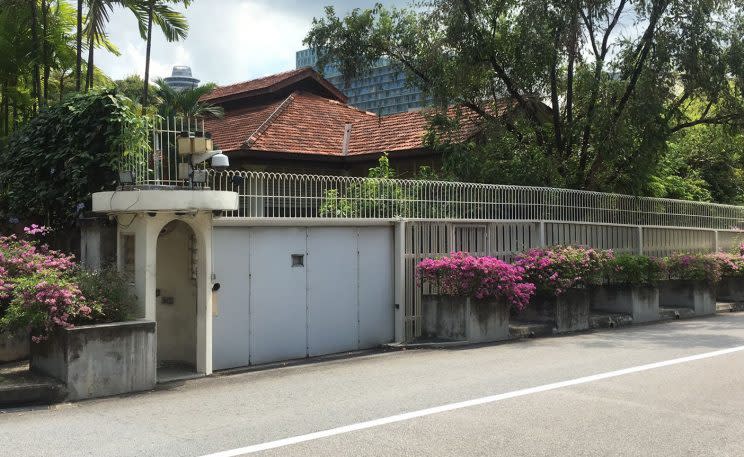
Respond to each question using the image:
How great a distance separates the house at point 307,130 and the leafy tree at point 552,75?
1.26 meters

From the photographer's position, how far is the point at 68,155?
33.3 feet

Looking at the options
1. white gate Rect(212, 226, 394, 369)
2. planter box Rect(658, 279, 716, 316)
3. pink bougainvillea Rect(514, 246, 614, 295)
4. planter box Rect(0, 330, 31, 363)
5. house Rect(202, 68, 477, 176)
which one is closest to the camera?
planter box Rect(0, 330, 31, 363)

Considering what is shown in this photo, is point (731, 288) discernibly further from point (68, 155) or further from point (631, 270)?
point (68, 155)

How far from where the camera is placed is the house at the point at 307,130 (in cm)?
1867

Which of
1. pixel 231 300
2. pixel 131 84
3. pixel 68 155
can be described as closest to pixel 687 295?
pixel 231 300

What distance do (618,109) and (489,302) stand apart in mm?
7383

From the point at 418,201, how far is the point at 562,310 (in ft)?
12.0

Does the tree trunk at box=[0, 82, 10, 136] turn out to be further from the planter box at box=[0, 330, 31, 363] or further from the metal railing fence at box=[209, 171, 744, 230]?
the planter box at box=[0, 330, 31, 363]

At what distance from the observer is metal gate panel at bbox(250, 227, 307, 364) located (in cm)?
1038

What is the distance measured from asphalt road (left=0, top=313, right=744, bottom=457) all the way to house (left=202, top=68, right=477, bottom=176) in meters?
9.14

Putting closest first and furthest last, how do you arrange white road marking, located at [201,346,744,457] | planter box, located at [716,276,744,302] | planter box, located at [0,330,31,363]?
white road marking, located at [201,346,744,457] → planter box, located at [0,330,31,363] → planter box, located at [716,276,744,302]

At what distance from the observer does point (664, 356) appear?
34.7 feet

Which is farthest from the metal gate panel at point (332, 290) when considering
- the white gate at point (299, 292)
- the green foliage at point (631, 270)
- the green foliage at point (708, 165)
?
the green foliage at point (708, 165)

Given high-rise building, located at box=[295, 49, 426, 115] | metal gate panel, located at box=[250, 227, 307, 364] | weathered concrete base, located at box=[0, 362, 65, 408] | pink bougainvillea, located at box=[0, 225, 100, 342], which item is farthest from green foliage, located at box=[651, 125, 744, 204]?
weathered concrete base, located at box=[0, 362, 65, 408]
